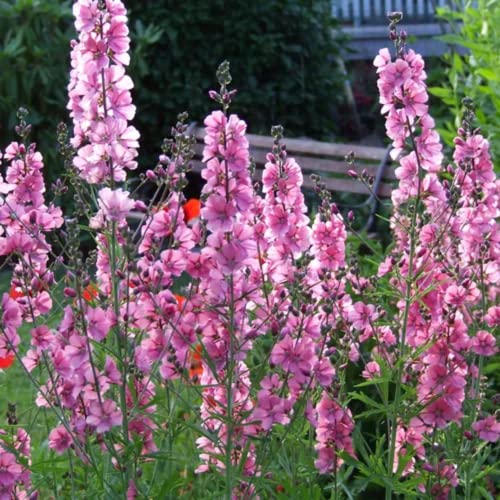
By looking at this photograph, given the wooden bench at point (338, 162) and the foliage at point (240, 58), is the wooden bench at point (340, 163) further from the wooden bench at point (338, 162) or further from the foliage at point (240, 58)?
the foliage at point (240, 58)

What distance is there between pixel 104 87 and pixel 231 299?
0.52 metres

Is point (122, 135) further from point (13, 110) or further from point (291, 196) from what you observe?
point (13, 110)

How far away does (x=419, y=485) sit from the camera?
2.83 metres

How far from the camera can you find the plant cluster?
2.39 meters

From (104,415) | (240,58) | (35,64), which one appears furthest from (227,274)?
(240,58)

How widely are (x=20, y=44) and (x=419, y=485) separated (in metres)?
→ 5.10

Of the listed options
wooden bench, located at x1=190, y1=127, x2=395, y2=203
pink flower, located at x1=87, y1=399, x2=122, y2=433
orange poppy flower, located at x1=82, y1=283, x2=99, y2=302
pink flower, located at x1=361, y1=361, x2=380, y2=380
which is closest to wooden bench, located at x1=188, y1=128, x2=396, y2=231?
wooden bench, located at x1=190, y1=127, x2=395, y2=203

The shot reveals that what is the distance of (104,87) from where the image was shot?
2.45m

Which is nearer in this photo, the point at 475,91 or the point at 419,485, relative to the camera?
the point at 419,485

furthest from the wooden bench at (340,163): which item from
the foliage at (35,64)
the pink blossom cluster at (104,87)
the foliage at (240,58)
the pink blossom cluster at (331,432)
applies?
the pink blossom cluster at (104,87)

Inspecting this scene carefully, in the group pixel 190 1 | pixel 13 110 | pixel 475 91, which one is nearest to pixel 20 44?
pixel 13 110

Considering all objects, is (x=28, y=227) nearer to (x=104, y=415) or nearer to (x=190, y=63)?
(x=104, y=415)

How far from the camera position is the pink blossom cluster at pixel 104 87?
2.45m

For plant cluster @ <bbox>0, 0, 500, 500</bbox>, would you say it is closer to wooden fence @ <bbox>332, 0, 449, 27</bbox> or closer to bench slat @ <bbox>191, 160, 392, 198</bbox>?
bench slat @ <bbox>191, 160, 392, 198</bbox>
